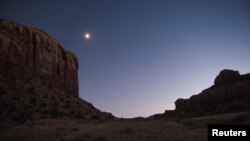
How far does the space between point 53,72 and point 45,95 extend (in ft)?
45.6

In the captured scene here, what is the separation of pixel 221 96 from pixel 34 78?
132ft

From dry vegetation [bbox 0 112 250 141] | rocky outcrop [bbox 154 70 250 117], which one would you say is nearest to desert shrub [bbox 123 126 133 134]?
dry vegetation [bbox 0 112 250 141]

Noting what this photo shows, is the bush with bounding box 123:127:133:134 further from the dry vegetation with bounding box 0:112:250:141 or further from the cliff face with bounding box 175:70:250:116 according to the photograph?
the cliff face with bounding box 175:70:250:116

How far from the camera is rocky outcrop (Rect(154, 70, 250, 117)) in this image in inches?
2162

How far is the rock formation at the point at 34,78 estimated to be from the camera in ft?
152

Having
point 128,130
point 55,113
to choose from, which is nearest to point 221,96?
point 55,113

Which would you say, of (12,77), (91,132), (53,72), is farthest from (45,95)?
(91,132)

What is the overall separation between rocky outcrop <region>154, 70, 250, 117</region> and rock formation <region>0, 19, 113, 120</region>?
1897cm

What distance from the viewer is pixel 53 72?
225 feet

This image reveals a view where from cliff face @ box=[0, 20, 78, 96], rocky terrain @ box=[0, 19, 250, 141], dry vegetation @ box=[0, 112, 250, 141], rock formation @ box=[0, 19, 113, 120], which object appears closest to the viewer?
dry vegetation @ box=[0, 112, 250, 141]

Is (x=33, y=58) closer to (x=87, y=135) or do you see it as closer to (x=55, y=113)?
(x=55, y=113)

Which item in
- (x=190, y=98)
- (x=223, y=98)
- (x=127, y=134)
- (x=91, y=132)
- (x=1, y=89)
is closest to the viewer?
(x=127, y=134)

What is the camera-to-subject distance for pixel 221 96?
60.0m

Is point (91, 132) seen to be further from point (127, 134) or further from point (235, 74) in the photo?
point (235, 74)
